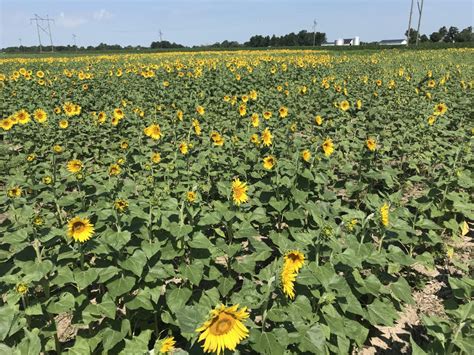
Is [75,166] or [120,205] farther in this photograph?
[75,166]

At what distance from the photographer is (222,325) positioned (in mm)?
1767

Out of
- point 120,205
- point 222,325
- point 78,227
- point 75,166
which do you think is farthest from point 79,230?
point 75,166

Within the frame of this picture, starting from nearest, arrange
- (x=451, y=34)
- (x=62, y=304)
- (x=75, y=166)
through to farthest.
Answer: (x=62, y=304), (x=75, y=166), (x=451, y=34)

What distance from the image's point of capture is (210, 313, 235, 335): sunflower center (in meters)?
1.77

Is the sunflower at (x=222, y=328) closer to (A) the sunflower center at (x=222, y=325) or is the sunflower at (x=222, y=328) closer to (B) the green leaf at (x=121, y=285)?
(A) the sunflower center at (x=222, y=325)

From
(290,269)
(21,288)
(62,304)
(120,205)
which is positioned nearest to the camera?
(21,288)

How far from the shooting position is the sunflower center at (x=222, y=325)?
177 centimetres

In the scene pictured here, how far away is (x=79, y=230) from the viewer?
271cm

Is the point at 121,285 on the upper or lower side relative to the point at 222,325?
lower

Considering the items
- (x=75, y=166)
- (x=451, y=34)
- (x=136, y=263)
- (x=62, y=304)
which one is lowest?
(x=62, y=304)

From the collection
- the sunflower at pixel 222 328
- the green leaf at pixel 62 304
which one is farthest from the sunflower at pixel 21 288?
the sunflower at pixel 222 328

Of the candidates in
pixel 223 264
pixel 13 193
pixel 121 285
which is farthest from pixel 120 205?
pixel 223 264

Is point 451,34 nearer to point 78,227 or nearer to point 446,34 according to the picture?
point 446,34

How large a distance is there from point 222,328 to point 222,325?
0.6 inches
